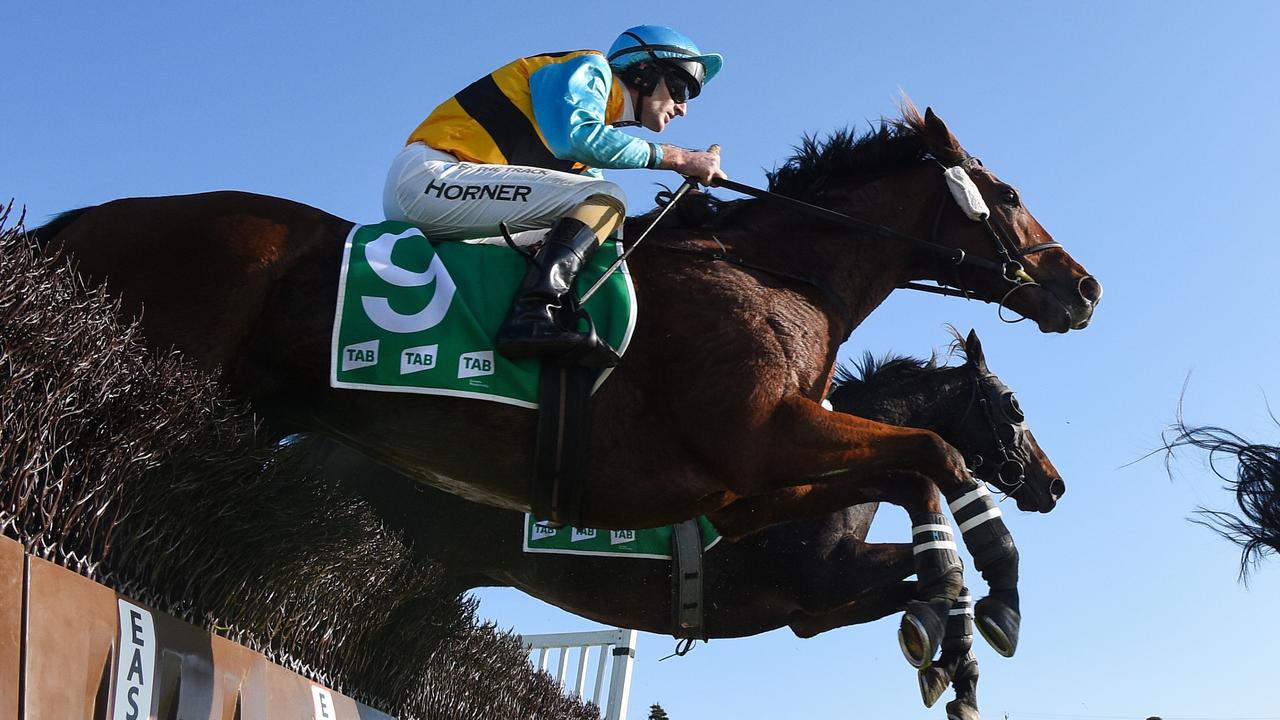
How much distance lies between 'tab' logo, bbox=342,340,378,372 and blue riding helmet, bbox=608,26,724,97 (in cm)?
156

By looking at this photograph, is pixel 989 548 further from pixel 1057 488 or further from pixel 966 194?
pixel 1057 488

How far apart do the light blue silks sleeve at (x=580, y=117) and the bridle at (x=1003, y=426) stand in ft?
10.9

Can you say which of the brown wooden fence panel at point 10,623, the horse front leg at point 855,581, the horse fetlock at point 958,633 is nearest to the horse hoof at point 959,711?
the horse fetlock at point 958,633

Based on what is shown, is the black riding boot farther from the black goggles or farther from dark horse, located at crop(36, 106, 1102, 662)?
the black goggles

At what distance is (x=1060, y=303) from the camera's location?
18.1 feet

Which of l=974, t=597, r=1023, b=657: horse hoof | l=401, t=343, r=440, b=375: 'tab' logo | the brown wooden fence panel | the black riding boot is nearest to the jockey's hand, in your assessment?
the black riding boot

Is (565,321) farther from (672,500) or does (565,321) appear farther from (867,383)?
(867,383)

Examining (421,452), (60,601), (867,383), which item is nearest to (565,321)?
(421,452)

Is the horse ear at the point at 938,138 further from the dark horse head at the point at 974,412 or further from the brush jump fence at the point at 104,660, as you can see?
the brush jump fence at the point at 104,660

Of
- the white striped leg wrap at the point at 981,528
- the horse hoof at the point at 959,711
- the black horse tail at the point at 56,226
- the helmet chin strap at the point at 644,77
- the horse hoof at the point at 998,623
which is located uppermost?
the helmet chin strap at the point at 644,77

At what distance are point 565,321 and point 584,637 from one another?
15.5ft

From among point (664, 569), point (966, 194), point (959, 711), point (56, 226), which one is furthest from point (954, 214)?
point (56, 226)

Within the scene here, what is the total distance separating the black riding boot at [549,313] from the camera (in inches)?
177

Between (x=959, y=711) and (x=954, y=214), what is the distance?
198cm
